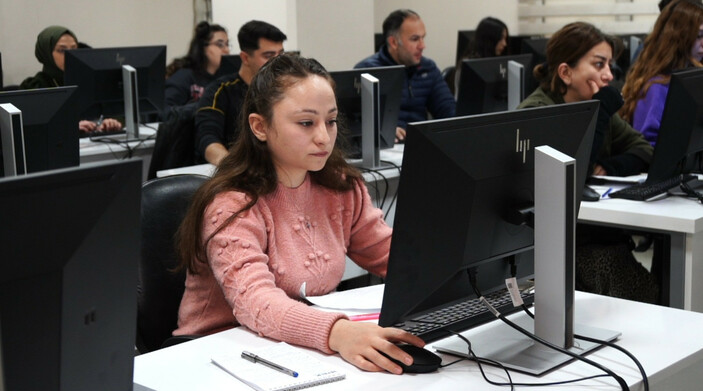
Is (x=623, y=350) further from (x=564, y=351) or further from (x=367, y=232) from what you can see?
(x=367, y=232)

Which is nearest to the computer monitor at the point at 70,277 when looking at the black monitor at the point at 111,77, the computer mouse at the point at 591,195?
the computer mouse at the point at 591,195

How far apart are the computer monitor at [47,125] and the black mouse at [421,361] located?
1.83 meters

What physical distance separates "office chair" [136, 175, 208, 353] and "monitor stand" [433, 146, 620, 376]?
0.67 meters

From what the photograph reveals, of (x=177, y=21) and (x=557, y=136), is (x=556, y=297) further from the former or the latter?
(x=177, y=21)

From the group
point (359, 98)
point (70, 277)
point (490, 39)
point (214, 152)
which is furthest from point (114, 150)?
point (70, 277)

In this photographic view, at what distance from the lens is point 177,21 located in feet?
23.4

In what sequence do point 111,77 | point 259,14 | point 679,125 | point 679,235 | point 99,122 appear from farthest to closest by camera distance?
point 259,14
point 99,122
point 111,77
point 679,125
point 679,235

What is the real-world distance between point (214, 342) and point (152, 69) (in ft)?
11.5

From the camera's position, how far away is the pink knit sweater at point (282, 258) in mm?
1708

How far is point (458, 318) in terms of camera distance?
181 cm

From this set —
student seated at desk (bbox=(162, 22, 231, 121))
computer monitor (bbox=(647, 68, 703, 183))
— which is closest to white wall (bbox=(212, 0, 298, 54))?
student seated at desk (bbox=(162, 22, 231, 121))

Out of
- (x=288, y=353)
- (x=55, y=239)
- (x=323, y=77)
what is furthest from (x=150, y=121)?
(x=55, y=239)

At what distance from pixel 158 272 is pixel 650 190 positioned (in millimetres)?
1589

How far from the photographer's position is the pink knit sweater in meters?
1.71
